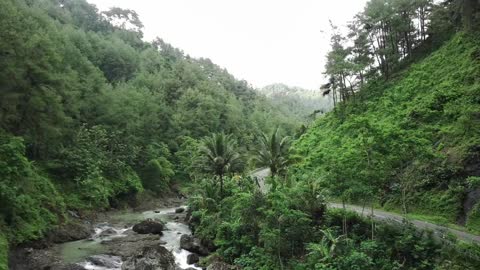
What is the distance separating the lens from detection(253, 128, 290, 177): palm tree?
33.6m

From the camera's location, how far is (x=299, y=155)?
3553 cm

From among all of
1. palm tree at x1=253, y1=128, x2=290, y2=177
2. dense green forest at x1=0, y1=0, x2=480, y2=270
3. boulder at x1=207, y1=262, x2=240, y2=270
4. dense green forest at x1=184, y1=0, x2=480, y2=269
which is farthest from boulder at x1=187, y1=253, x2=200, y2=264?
palm tree at x1=253, y1=128, x2=290, y2=177

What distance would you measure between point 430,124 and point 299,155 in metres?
11.0

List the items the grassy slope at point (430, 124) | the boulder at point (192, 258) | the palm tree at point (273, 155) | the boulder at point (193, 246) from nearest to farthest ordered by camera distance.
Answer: the grassy slope at point (430, 124) < the boulder at point (192, 258) < the boulder at point (193, 246) < the palm tree at point (273, 155)

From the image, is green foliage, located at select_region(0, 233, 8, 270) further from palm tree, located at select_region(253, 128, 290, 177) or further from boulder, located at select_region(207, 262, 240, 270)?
palm tree, located at select_region(253, 128, 290, 177)

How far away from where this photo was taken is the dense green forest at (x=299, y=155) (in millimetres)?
21531

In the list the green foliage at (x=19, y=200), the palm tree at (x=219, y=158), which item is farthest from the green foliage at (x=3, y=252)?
the palm tree at (x=219, y=158)

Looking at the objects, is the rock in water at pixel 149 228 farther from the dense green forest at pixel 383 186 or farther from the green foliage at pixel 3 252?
the green foliage at pixel 3 252

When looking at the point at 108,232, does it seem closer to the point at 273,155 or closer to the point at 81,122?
the point at 273,155

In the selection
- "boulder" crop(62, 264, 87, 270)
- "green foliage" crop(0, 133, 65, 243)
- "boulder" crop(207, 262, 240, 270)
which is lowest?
"boulder" crop(207, 262, 240, 270)

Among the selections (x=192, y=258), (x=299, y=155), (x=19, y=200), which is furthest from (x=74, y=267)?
(x=299, y=155)

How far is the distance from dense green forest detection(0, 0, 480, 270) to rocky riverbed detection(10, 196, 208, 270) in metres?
1.38

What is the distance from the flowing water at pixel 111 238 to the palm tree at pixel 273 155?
984 centimetres

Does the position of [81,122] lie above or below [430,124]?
above
